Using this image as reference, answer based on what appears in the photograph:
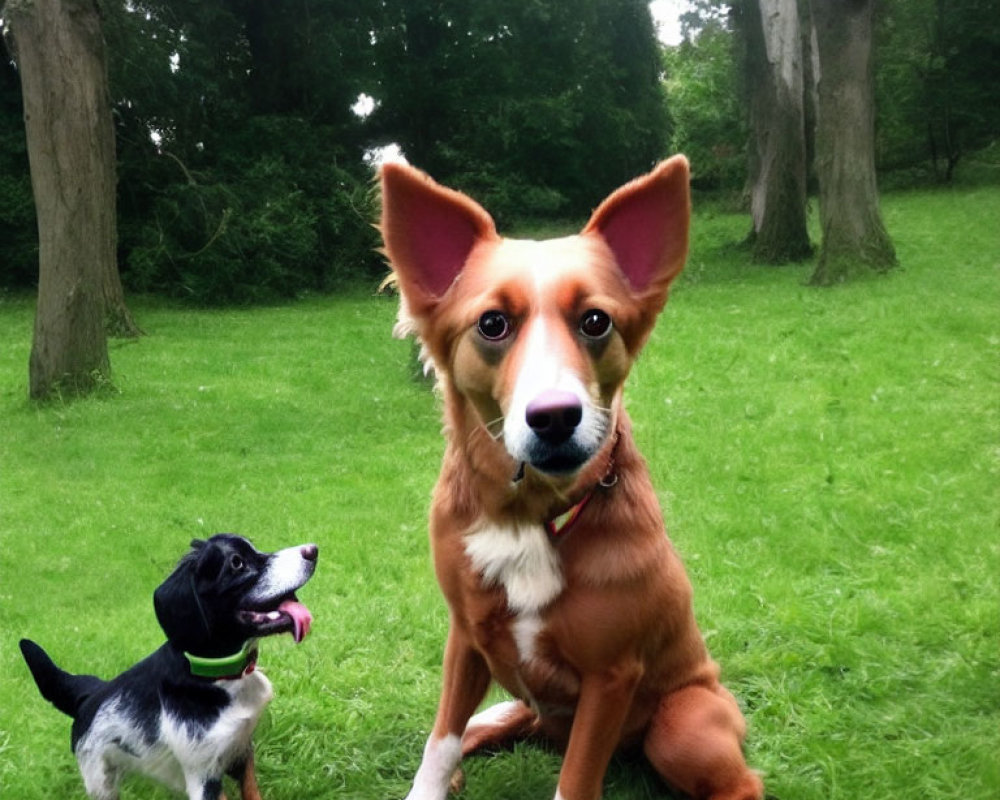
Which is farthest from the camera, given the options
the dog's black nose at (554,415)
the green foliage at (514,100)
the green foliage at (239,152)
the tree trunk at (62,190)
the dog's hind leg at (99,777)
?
the green foliage at (514,100)

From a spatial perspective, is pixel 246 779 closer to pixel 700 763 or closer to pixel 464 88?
pixel 700 763

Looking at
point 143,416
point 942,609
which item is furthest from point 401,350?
point 942,609

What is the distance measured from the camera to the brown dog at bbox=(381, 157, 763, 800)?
2.28 meters

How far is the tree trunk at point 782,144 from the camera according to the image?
17.2m

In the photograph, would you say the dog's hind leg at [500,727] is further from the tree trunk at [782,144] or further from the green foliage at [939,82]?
the green foliage at [939,82]

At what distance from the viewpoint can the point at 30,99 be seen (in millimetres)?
10469

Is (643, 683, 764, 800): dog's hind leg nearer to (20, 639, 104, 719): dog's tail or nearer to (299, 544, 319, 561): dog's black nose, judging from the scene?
(299, 544, 319, 561): dog's black nose

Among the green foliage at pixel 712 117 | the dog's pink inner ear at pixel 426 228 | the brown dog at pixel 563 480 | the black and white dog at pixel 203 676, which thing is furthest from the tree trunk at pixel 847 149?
the green foliage at pixel 712 117

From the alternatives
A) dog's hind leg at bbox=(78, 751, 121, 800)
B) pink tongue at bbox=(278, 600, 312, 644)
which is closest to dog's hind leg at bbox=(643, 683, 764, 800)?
pink tongue at bbox=(278, 600, 312, 644)

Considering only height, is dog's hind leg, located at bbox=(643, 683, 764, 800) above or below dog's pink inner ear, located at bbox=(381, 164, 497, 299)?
below

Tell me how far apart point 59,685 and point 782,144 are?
16.5 meters

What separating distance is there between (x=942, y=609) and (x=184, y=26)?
21.1 metres

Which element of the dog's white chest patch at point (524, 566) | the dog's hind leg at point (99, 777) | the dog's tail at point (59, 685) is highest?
the dog's white chest patch at point (524, 566)

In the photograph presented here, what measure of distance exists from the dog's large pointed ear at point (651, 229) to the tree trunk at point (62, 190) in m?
9.24
